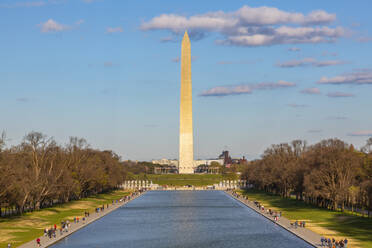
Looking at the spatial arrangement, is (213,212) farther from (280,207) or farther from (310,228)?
(310,228)

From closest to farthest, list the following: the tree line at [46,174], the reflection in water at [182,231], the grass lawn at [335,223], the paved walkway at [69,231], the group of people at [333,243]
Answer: the group of people at [333,243] < the paved walkway at [69,231] < the reflection in water at [182,231] < the grass lawn at [335,223] < the tree line at [46,174]

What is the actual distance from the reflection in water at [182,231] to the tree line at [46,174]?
10.1 metres

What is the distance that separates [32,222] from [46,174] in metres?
17.4

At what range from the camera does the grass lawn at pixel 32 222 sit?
5484 centimetres

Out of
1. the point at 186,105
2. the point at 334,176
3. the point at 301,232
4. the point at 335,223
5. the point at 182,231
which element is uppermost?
the point at 186,105

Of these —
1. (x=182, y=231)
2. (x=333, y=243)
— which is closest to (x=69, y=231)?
(x=182, y=231)

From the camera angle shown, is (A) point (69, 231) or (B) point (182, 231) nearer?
(A) point (69, 231)

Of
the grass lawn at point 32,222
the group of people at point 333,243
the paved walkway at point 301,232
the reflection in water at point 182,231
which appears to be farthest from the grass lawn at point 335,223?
the grass lawn at point 32,222

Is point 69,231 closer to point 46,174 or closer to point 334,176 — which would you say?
point 46,174

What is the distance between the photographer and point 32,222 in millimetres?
68938

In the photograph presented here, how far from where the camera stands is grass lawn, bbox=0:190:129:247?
54844 millimetres

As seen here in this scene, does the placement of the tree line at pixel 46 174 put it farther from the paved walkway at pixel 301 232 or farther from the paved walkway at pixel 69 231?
the paved walkway at pixel 301 232

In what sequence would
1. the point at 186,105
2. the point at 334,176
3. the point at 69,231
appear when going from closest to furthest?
the point at 69,231 < the point at 334,176 < the point at 186,105

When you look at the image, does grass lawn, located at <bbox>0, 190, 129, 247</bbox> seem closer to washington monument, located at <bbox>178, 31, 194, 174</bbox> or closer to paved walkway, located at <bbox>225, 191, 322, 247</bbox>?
paved walkway, located at <bbox>225, 191, 322, 247</bbox>
